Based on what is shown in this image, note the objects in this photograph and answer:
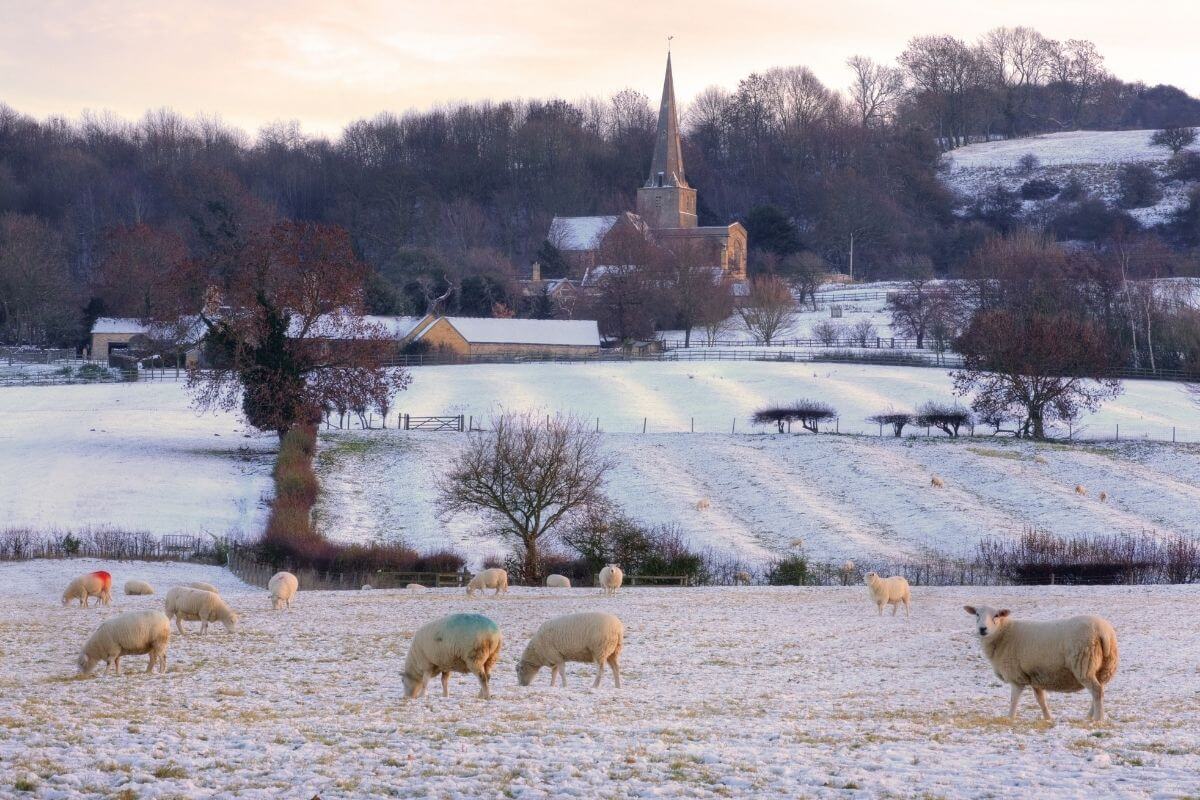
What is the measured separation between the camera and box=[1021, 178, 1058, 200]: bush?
166250 mm

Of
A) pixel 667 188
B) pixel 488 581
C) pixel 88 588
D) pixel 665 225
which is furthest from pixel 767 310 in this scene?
pixel 88 588

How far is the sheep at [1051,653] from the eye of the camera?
1519cm

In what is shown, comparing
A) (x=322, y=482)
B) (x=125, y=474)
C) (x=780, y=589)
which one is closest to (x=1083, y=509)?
(x=780, y=589)

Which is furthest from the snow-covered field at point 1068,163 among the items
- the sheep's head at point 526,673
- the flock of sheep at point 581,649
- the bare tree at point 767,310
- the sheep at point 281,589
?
the sheep's head at point 526,673

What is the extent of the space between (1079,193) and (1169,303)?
7522 cm

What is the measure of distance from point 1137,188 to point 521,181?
75346 millimetres

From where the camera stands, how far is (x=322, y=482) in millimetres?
53406

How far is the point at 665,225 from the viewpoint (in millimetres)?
157125

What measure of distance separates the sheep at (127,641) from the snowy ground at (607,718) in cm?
32

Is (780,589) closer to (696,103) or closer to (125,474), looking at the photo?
(125,474)

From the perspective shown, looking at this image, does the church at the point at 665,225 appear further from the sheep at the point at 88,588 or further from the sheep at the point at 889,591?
the sheep at the point at 88,588

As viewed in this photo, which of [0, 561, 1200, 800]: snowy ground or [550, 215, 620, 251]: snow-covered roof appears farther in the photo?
[550, 215, 620, 251]: snow-covered roof

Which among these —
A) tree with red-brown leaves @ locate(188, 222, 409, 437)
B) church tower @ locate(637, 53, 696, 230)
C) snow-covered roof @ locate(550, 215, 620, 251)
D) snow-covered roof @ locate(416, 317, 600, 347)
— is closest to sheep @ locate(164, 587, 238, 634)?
tree with red-brown leaves @ locate(188, 222, 409, 437)

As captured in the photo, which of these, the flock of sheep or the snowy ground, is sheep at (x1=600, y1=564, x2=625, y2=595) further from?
the flock of sheep
